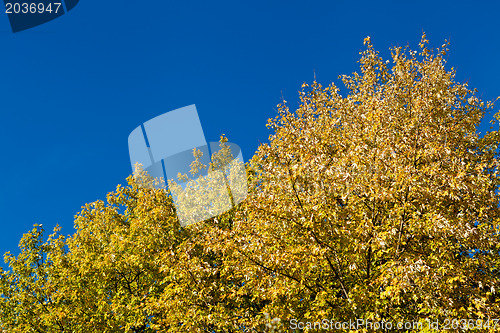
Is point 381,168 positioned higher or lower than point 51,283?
lower

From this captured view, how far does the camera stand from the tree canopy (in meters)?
9.27

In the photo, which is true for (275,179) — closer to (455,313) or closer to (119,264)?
(455,313)

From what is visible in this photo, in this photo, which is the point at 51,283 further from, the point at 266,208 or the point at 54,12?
the point at 266,208

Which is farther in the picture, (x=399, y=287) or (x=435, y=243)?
(x=435, y=243)

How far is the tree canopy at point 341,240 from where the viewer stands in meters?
9.27

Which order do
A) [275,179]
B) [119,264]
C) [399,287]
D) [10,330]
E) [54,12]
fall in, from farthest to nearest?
[10,330], [119,264], [54,12], [275,179], [399,287]

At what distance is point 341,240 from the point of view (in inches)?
401

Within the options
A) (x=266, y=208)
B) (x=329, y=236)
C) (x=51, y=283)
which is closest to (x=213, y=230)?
(x=266, y=208)

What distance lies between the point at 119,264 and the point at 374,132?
11.5m

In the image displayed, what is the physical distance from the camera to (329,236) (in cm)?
1023

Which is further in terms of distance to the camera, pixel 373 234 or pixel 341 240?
pixel 341 240

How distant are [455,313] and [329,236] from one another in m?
3.41

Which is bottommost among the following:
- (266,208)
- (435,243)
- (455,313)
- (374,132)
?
(455,313)

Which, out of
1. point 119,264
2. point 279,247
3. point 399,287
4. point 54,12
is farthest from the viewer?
point 119,264
